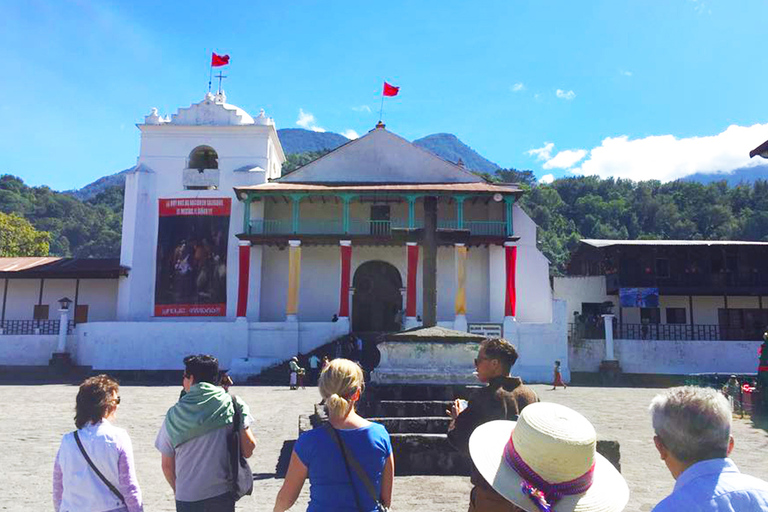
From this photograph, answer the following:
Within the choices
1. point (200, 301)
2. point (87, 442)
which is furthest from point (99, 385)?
point (200, 301)

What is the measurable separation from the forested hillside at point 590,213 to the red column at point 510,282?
1364 inches

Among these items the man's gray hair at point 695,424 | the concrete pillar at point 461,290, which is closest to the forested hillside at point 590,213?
the concrete pillar at point 461,290

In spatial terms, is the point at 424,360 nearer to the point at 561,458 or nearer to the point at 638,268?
the point at 561,458

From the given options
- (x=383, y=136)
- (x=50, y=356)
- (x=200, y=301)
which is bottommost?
(x=50, y=356)

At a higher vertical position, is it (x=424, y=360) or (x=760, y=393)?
(x=424, y=360)

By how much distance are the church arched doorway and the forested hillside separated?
34.8 metres

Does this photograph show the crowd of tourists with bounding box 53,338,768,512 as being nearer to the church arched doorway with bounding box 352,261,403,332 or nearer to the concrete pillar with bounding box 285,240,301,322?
the concrete pillar with bounding box 285,240,301,322

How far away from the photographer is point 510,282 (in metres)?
23.4

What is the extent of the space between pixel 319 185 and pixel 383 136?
11.9 feet

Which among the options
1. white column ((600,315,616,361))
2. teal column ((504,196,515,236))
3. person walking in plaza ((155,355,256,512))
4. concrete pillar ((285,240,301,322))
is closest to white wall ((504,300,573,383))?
white column ((600,315,616,361))

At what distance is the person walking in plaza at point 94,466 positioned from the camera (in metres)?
3.09

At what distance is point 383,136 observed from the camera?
84.8ft

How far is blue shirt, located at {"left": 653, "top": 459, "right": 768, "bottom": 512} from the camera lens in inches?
74.9

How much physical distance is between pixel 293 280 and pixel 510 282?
8.45 meters
